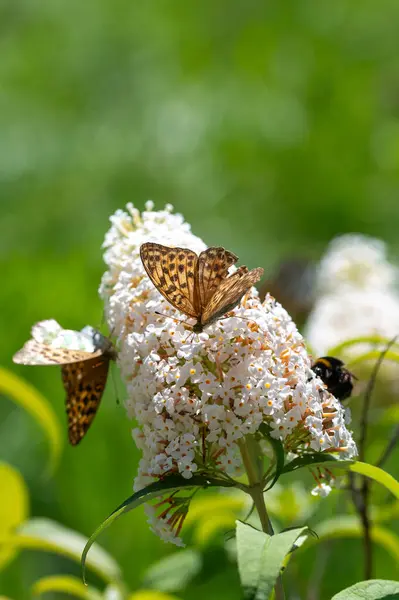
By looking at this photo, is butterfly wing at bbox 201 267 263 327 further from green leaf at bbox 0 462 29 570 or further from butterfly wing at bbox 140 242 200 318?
green leaf at bbox 0 462 29 570

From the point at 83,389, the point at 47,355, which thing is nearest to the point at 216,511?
the point at 83,389

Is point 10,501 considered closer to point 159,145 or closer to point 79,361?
point 79,361

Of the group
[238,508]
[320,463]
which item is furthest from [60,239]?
[320,463]

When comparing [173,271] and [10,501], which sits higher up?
[173,271]

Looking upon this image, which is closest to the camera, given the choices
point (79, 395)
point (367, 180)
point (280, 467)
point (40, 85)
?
point (280, 467)

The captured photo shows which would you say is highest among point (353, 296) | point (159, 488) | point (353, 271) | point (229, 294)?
point (353, 271)

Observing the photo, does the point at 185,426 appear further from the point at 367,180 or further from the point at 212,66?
the point at 212,66

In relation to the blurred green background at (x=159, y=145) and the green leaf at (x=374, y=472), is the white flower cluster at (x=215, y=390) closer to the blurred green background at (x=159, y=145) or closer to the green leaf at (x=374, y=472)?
the green leaf at (x=374, y=472)
